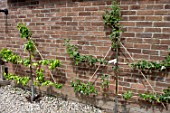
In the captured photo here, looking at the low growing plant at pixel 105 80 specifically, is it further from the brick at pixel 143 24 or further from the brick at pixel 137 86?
the brick at pixel 143 24

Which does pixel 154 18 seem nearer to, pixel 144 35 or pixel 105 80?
pixel 144 35

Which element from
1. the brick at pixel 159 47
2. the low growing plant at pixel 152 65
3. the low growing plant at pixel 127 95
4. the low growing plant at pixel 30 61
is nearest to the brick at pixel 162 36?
the brick at pixel 159 47

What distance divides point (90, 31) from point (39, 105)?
1450 mm

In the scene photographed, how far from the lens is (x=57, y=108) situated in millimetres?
2795

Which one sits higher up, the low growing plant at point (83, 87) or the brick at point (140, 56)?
the brick at point (140, 56)

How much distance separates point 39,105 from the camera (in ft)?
9.48

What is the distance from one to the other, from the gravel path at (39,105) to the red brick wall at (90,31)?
0.36m

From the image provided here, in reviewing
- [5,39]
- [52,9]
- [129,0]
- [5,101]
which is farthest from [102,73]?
[5,39]

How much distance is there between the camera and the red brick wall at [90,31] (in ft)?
7.18

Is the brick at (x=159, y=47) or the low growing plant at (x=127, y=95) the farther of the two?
the low growing plant at (x=127, y=95)

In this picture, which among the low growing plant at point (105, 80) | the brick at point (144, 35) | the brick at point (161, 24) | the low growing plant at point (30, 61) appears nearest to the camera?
the brick at point (161, 24)

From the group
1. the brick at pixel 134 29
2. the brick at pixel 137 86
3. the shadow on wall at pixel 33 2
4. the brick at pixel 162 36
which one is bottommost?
the brick at pixel 137 86

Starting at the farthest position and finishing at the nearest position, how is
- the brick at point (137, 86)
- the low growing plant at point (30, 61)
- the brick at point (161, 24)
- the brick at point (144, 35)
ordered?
the low growing plant at point (30, 61)
the brick at point (137, 86)
the brick at point (144, 35)
the brick at point (161, 24)

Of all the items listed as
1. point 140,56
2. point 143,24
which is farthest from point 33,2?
point 140,56
